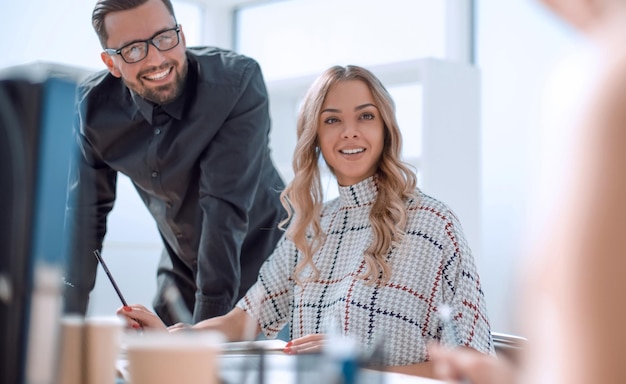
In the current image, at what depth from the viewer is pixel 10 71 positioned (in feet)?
2.84

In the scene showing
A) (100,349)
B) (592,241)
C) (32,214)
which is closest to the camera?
(592,241)

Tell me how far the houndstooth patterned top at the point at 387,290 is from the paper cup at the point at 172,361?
3.00 ft

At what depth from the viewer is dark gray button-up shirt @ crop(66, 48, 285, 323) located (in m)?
2.43

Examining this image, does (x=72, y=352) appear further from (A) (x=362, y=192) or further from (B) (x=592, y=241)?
(A) (x=362, y=192)

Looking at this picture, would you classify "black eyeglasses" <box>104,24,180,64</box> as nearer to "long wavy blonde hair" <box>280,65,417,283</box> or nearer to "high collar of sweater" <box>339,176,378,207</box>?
"long wavy blonde hair" <box>280,65,417,283</box>

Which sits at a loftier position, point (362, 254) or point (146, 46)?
point (146, 46)

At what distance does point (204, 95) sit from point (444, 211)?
3.04 ft

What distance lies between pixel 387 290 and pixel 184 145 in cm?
92

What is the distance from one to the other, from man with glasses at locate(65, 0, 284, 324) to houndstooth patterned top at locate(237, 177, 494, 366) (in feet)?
0.89

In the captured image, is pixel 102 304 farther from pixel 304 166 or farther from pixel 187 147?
pixel 304 166

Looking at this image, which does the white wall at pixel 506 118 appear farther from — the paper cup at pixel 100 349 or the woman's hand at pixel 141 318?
the paper cup at pixel 100 349

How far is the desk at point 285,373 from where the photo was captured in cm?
97

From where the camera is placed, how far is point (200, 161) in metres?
2.57

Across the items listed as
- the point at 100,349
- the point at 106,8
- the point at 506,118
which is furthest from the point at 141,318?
the point at 506,118
